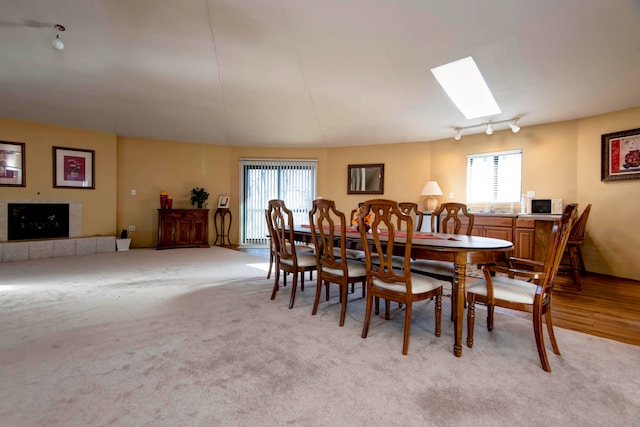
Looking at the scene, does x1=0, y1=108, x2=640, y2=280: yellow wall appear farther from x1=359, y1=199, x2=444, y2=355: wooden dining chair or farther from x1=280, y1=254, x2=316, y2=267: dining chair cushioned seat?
x1=280, y1=254, x2=316, y2=267: dining chair cushioned seat

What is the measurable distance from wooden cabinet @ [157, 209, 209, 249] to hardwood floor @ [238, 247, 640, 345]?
19.6 feet

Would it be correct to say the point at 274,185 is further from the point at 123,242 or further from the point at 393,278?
the point at 393,278

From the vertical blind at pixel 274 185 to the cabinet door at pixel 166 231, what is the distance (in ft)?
5.17

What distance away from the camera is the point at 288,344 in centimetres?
206

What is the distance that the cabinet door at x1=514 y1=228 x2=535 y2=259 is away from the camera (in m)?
4.52

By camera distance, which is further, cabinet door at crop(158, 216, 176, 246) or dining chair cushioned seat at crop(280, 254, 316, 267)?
cabinet door at crop(158, 216, 176, 246)

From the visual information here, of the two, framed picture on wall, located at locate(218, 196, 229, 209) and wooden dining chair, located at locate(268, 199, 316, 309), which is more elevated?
framed picture on wall, located at locate(218, 196, 229, 209)

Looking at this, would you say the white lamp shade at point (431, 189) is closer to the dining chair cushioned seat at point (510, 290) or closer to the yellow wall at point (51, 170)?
the dining chair cushioned seat at point (510, 290)

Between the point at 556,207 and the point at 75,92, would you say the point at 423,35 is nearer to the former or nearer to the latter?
the point at 556,207

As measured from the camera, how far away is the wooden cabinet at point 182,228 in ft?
20.9

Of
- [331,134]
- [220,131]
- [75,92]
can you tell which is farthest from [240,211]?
[75,92]

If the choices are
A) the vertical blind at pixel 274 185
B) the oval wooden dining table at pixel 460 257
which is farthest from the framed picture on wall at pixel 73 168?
the oval wooden dining table at pixel 460 257

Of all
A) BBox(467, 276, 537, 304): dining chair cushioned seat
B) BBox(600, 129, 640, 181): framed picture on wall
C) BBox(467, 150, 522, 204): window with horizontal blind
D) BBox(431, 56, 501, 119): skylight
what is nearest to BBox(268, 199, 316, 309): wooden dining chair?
BBox(467, 276, 537, 304): dining chair cushioned seat

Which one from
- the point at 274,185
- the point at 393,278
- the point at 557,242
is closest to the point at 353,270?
the point at 393,278
